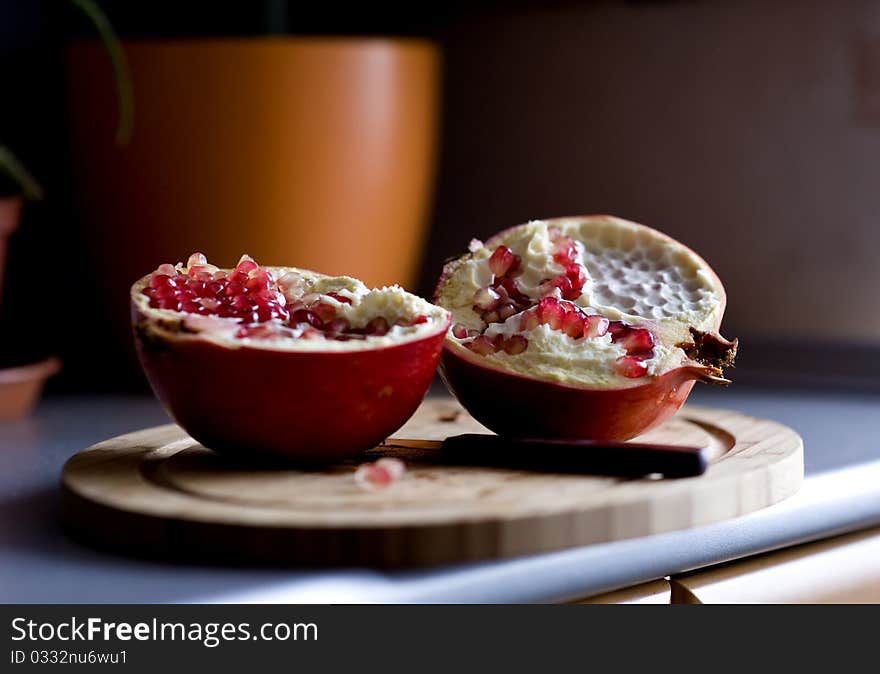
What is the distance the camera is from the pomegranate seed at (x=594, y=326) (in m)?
1.21

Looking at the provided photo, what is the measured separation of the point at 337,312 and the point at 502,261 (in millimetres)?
214

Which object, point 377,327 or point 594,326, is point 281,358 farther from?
point 594,326

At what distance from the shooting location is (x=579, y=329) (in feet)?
3.99

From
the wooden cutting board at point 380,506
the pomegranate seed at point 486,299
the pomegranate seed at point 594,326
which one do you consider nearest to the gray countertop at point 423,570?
the wooden cutting board at point 380,506

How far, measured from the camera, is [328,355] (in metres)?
1.08

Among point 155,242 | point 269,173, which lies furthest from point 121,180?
point 269,173

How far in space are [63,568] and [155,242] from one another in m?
0.83

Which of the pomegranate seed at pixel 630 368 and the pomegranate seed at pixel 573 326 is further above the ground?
the pomegranate seed at pixel 573 326

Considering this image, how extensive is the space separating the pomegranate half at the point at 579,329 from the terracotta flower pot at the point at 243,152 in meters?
0.47

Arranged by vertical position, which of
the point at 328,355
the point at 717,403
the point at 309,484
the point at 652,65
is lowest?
the point at 717,403

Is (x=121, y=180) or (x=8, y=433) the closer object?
(x=8, y=433)

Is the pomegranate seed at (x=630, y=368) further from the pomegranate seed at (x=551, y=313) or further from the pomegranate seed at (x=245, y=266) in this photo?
the pomegranate seed at (x=245, y=266)

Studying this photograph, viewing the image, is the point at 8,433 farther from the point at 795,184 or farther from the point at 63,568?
the point at 795,184
